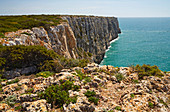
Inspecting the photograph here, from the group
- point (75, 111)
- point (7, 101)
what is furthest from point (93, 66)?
point (7, 101)

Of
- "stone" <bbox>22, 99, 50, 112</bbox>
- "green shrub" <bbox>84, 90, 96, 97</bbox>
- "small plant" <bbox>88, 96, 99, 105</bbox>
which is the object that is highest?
"stone" <bbox>22, 99, 50, 112</bbox>

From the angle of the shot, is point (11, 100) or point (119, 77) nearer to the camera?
point (11, 100)

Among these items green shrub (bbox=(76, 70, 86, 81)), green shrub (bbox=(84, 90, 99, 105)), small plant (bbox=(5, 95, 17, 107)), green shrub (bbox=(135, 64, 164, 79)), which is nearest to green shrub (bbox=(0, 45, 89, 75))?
green shrub (bbox=(76, 70, 86, 81))

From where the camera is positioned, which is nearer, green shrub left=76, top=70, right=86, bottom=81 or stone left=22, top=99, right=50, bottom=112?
stone left=22, top=99, right=50, bottom=112

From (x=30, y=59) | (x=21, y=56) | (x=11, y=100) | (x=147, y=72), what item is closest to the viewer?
(x=11, y=100)

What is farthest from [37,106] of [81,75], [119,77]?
[119,77]

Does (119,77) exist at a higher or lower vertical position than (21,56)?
lower

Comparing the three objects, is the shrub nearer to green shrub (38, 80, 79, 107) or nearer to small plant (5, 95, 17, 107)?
small plant (5, 95, 17, 107)

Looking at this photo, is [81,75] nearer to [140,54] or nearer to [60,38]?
[60,38]

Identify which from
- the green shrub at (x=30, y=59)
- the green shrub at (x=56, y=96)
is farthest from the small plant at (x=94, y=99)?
the green shrub at (x=30, y=59)

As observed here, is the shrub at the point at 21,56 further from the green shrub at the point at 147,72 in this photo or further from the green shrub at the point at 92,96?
the green shrub at the point at 147,72
